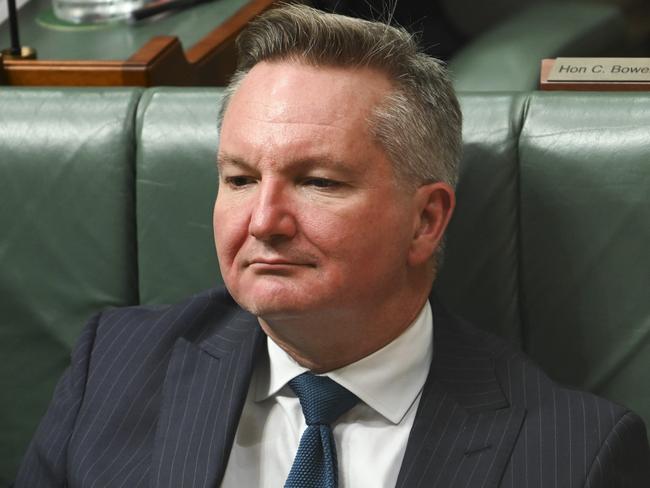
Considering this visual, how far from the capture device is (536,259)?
5.50ft

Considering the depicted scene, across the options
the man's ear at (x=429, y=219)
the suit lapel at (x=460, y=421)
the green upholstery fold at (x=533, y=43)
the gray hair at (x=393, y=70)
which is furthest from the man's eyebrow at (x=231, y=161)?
the green upholstery fold at (x=533, y=43)

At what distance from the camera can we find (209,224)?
5.82 ft

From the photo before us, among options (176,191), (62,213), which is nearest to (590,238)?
(176,191)

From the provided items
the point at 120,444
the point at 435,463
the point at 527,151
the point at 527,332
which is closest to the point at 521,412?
the point at 435,463

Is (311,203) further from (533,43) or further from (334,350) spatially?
(533,43)

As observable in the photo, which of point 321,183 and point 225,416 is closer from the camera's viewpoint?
point 321,183

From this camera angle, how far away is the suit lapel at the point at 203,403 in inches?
60.0

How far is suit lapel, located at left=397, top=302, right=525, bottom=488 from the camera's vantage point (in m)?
1.44

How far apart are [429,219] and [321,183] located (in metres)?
0.16

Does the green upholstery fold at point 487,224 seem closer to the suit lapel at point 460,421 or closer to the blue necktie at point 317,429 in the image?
the suit lapel at point 460,421

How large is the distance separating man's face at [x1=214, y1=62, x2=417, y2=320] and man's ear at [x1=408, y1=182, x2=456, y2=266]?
0.02 metres

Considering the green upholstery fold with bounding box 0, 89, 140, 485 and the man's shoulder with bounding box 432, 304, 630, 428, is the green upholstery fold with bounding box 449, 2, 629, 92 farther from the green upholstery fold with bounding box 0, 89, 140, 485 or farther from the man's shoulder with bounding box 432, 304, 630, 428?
the man's shoulder with bounding box 432, 304, 630, 428

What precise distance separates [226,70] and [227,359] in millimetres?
860

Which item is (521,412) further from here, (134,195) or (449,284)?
(134,195)
